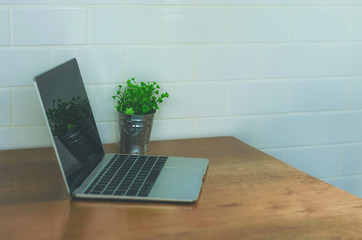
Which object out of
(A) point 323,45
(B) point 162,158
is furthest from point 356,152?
(B) point 162,158

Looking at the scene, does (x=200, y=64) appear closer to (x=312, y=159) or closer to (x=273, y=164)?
(x=273, y=164)

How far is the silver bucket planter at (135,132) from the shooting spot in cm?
125

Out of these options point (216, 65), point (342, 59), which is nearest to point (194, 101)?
point (216, 65)

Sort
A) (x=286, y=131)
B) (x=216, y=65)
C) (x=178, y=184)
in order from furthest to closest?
(x=286, y=131), (x=216, y=65), (x=178, y=184)

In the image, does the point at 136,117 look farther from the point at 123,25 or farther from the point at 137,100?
the point at 123,25

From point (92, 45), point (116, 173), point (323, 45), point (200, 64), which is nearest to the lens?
point (116, 173)

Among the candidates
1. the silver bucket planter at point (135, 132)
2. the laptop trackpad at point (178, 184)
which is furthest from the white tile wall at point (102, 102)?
the laptop trackpad at point (178, 184)

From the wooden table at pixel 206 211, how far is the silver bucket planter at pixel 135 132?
22cm

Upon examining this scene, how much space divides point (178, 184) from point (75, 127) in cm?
29

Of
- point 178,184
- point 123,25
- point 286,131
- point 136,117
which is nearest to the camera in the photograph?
point 178,184

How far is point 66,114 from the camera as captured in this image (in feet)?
3.34

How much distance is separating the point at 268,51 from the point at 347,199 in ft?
2.33

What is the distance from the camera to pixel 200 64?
146 cm

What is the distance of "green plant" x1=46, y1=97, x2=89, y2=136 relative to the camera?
939mm
